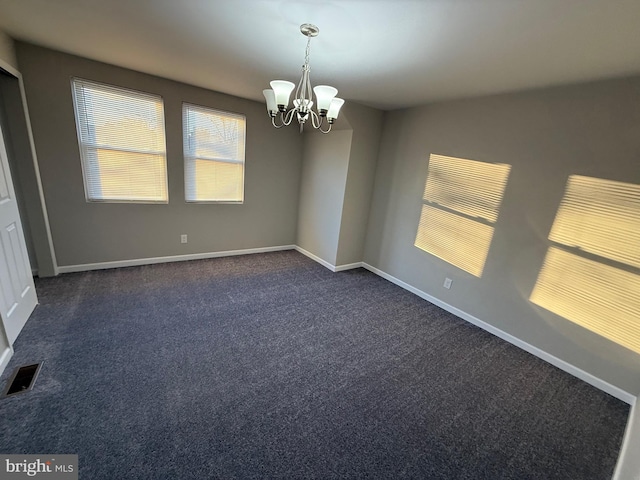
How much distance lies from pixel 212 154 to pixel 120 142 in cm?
103

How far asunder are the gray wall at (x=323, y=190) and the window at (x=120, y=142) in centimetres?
207

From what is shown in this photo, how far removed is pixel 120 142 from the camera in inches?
121

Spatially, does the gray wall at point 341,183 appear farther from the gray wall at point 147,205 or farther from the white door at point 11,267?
the white door at point 11,267

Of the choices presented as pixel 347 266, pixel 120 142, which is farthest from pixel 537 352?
pixel 120 142

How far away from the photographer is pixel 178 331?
7.68 ft

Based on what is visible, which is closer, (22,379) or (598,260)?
(22,379)

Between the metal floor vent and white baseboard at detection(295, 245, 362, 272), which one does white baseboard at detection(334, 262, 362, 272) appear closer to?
white baseboard at detection(295, 245, 362, 272)

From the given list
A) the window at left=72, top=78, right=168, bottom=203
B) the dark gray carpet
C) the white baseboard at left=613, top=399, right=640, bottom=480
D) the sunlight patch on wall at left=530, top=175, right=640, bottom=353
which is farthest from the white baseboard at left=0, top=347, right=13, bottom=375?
the sunlight patch on wall at left=530, top=175, right=640, bottom=353

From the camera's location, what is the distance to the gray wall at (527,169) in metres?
2.02

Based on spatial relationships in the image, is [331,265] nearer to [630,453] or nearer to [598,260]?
[598,260]

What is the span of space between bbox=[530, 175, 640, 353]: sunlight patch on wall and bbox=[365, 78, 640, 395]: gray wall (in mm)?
72

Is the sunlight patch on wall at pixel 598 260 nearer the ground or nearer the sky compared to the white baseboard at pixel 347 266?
nearer the sky

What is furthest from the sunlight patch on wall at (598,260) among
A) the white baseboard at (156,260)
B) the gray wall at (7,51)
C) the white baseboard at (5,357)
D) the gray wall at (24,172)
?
the gray wall at (24,172)

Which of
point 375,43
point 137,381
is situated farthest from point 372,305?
point 375,43
